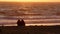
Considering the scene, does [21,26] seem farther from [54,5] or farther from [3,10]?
[54,5]

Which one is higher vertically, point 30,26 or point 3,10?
point 3,10

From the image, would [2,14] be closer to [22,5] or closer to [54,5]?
[22,5]

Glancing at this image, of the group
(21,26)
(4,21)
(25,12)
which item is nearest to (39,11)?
(25,12)

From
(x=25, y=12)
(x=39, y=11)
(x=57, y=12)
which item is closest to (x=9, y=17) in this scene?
(x=25, y=12)

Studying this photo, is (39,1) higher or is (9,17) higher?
(39,1)

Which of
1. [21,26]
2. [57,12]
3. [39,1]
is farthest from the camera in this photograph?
[39,1]

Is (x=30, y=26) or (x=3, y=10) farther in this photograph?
(x=3, y=10)

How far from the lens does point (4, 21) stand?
1.36 m

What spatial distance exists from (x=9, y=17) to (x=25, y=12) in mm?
161

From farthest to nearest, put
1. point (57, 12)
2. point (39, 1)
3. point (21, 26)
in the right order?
point (39, 1), point (57, 12), point (21, 26)

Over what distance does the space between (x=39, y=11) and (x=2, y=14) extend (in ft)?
1.19

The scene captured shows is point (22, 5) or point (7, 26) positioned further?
point (22, 5)

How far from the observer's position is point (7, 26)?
1.32 m

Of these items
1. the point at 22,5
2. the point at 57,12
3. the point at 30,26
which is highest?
the point at 22,5
